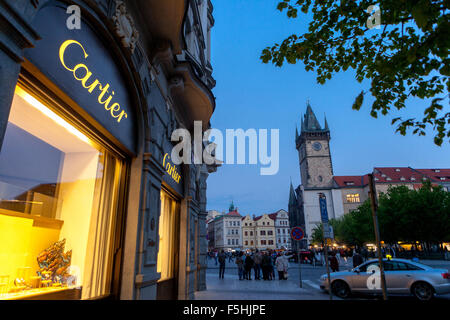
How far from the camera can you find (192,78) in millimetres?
7965

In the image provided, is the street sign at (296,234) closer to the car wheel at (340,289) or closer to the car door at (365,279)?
the car wheel at (340,289)

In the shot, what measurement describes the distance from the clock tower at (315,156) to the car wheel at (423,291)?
249ft

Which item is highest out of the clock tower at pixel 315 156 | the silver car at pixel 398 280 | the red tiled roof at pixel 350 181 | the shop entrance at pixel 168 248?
the clock tower at pixel 315 156

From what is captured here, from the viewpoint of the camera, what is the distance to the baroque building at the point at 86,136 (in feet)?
10.7

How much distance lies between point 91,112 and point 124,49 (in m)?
1.60

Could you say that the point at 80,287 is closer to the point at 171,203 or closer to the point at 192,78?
the point at 171,203

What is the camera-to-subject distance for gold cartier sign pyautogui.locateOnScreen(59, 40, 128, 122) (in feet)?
11.9

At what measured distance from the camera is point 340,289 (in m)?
11.2

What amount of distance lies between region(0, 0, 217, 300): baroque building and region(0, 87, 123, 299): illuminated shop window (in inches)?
0.7

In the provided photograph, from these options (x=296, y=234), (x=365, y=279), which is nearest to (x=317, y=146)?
(x=296, y=234)

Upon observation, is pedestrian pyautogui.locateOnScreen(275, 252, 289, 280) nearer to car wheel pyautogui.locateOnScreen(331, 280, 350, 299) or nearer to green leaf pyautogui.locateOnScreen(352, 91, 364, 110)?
car wheel pyautogui.locateOnScreen(331, 280, 350, 299)

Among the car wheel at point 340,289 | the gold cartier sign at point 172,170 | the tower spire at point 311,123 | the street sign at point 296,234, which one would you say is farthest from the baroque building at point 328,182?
the gold cartier sign at point 172,170

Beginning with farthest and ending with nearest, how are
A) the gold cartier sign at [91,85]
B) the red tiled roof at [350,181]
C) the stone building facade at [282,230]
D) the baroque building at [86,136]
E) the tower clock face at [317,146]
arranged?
1. the stone building facade at [282,230]
2. the tower clock face at [317,146]
3. the red tiled roof at [350,181]
4. the gold cartier sign at [91,85]
5. the baroque building at [86,136]

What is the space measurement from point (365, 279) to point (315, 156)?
265 feet
